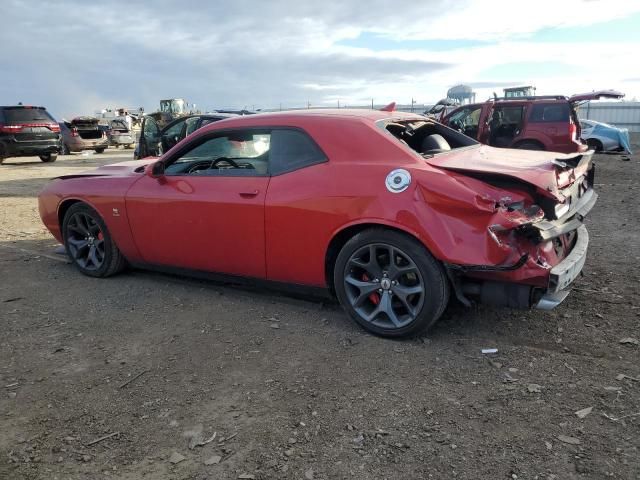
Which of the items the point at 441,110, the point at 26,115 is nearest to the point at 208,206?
the point at 441,110

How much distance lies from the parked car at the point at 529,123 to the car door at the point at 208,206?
27.9ft

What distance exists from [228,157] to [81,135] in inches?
738

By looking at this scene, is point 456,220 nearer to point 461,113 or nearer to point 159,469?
point 159,469

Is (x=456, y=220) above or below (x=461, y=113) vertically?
below

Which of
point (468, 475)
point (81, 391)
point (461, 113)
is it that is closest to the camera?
point (468, 475)

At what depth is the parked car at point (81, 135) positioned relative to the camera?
67.2 ft

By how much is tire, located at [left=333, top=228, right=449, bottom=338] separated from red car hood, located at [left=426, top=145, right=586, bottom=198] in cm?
60

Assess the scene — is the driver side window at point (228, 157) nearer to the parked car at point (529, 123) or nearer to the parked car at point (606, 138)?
the parked car at point (529, 123)

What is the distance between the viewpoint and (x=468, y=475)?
225cm

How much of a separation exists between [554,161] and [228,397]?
2.61m

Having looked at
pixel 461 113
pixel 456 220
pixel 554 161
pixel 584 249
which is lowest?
pixel 584 249

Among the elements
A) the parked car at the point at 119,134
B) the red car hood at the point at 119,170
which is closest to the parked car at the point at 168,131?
the red car hood at the point at 119,170

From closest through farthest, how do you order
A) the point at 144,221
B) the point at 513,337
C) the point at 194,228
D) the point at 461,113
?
the point at 513,337 → the point at 194,228 → the point at 144,221 → the point at 461,113

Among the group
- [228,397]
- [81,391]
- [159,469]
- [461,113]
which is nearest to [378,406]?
[228,397]
